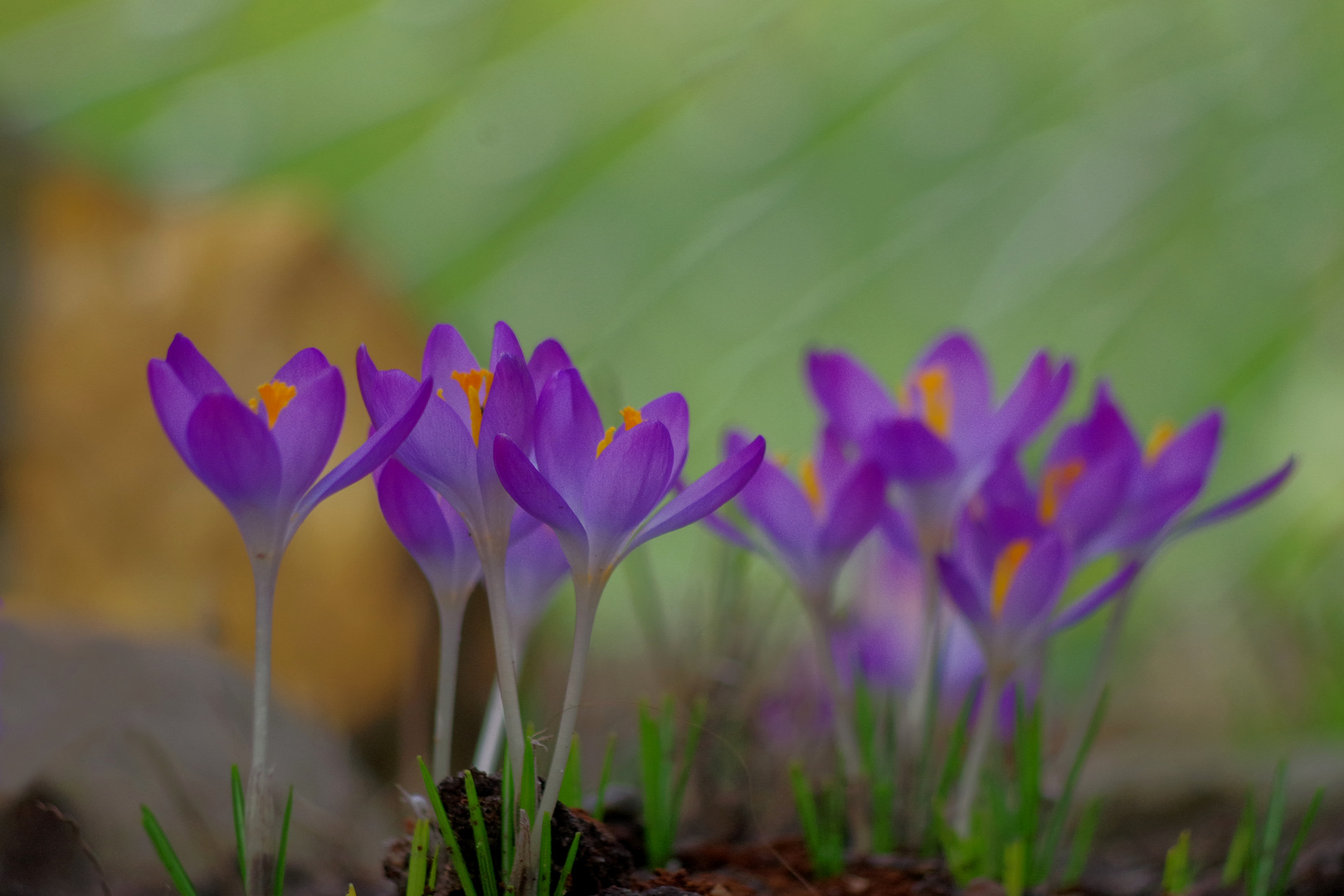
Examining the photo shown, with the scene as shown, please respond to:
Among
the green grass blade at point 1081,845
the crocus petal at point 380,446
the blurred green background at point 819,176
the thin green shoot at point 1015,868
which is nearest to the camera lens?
the crocus petal at point 380,446

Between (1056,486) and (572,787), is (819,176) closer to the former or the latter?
(1056,486)

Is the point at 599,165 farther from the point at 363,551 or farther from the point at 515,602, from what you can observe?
the point at 515,602

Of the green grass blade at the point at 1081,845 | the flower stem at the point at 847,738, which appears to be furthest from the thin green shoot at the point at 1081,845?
the flower stem at the point at 847,738

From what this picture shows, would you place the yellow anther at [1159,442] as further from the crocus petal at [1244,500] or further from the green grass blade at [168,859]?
the green grass blade at [168,859]

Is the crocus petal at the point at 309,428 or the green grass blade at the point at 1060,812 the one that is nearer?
the crocus petal at the point at 309,428

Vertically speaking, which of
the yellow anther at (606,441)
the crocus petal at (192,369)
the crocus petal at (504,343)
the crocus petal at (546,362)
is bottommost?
the yellow anther at (606,441)

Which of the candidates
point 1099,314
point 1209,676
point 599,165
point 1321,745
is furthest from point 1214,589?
point 599,165

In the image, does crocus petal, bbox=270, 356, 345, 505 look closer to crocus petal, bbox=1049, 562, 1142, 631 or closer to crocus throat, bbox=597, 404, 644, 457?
crocus throat, bbox=597, 404, 644, 457
